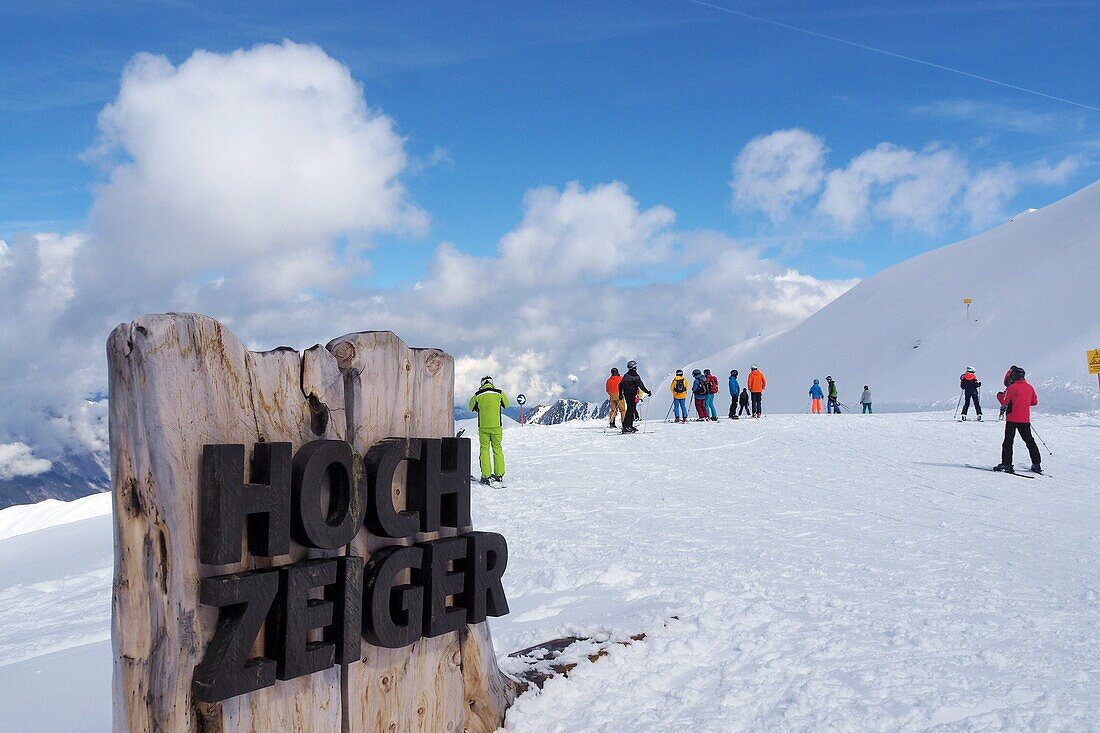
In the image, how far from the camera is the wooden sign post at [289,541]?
9.98ft

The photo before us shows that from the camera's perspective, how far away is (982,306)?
188 feet

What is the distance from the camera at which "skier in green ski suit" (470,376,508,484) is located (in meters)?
12.9

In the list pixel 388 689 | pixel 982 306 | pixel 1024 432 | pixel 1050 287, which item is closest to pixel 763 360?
pixel 982 306

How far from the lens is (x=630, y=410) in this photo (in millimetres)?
21625

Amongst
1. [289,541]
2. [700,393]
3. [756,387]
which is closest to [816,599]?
[289,541]

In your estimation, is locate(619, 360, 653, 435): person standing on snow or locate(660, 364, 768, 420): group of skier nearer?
locate(619, 360, 653, 435): person standing on snow

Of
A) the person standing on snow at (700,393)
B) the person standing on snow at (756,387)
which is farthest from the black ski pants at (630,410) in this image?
the person standing on snow at (756,387)

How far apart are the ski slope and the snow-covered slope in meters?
26.1

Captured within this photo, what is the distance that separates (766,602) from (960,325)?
57478 mm

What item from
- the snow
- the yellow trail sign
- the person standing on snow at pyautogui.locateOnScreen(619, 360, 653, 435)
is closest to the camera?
the snow

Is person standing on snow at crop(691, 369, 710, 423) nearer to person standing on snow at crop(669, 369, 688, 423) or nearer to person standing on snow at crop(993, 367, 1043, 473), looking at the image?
person standing on snow at crop(669, 369, 688, 423)

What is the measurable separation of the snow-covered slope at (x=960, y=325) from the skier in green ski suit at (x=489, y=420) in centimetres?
2788

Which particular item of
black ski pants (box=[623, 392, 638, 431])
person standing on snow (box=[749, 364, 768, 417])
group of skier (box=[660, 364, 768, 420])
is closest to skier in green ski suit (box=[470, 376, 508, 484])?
black ski pants (box=[623, 392, 638, 431])

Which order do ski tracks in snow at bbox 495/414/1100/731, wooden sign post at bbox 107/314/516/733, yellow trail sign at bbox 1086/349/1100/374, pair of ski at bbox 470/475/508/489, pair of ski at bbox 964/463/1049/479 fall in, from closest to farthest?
wooden sign post at bbox 107/314/516/733 → ski tracks in snow at bbox 495/414/1100/731 → pair of ski at bbox 470/475/508/489 → pair of ski at bbox 964/463/1049/479 → yellow trail sign at bbox 1086/349/1100/374
